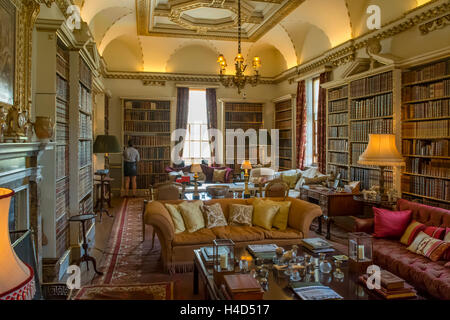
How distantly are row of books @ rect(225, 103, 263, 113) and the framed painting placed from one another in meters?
8.16

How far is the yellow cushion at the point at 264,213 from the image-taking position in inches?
189

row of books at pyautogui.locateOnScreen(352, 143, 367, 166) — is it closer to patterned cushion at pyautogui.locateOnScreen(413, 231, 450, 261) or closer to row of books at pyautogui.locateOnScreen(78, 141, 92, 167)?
patterned cushion at pyautogui.locateOnScreen(413, 231, 450, 261)

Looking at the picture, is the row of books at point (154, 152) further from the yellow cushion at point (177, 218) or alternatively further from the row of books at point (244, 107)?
the yellow cushion at point (177, 218)

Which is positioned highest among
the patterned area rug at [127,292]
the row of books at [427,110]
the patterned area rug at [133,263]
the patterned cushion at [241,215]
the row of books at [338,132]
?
the row of books at [427,110]

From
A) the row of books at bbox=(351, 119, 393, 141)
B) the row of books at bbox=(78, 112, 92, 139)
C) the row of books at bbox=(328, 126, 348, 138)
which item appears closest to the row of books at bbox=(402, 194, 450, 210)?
the row of books at bbox=(351, 119, 393, 141)

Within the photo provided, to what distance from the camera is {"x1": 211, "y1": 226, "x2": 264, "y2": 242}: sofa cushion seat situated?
4.46m

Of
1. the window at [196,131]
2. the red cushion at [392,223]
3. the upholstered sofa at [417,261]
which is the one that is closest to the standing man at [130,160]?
the window at [196,131]

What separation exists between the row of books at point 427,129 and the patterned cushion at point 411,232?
1.40 meters

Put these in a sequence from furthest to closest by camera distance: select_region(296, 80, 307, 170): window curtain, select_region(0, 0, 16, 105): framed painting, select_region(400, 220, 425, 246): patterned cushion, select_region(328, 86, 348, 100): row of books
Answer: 1. select_region(296, 80, 307, 170): window curtain
2. select_region(328, 86, 348, 100): row of books
3. select_region(400, 220, 425, 246): patterned cushion
4. select_region(0, 0, 16, 105): framed painting

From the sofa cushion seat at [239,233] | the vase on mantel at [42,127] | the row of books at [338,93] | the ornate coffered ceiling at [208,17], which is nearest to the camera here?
the vase on mantel at [42,127]

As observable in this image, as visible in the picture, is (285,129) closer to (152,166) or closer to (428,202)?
(152,166)

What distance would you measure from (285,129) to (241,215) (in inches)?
232

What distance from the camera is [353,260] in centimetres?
308
